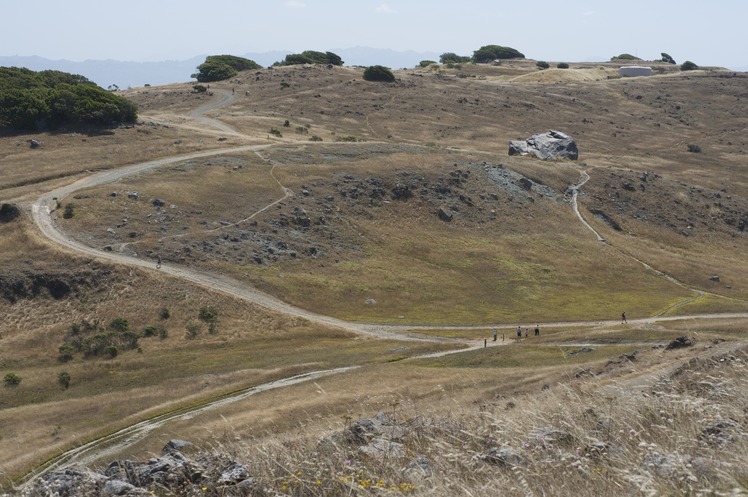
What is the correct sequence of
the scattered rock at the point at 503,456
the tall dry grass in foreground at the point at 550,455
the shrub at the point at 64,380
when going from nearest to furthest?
1. the tall dry grass in foreground at the point at 550,455
2. the scattered rock at the point at 503,456
3. the shrub at the point at 64,380

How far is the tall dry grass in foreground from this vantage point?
396 inches

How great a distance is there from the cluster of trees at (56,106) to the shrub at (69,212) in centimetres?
4501

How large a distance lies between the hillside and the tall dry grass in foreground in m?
0.08

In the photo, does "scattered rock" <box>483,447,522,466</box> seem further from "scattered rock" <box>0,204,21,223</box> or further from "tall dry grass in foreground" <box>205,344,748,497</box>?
"scattered rock" <box>0,204,21,223</box>

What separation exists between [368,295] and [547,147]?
85.9m

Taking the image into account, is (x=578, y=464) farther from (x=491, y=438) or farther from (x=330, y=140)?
(x=330, y=140)

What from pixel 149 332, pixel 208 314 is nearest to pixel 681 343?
pixel 208 314

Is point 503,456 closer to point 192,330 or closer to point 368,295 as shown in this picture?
point 192,330

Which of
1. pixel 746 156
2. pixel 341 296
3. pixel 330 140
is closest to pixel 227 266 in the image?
pixel 341 296

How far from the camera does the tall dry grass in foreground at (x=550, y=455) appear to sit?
10070 millimetres

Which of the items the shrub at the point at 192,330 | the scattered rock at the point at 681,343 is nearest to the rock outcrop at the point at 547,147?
the shrub at the point at 192,330

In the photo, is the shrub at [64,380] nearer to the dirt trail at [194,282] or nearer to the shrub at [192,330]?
the shrub at [192,330]

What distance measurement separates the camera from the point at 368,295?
293 ft

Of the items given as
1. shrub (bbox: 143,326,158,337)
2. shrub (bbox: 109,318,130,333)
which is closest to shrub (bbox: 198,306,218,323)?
shrub (bbox: 143,326,158,337)
